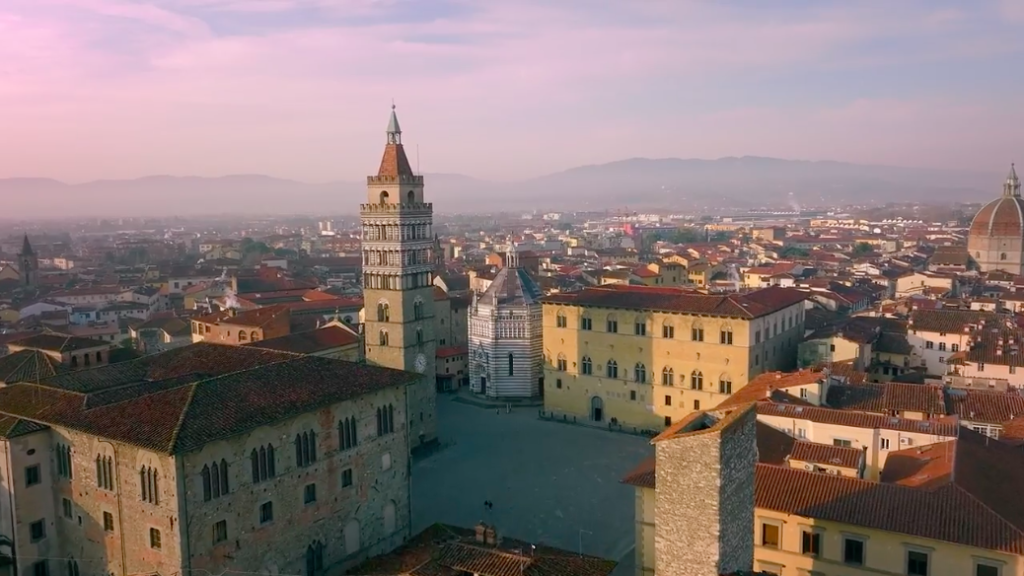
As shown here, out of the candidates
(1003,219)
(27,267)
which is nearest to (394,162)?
(1003,219)

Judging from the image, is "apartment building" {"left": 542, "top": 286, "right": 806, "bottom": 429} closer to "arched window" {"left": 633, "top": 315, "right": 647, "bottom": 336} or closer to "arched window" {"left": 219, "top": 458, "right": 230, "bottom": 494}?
"arched window" {"left": 633, "top": 315, "right": 647, "bottom": 336}

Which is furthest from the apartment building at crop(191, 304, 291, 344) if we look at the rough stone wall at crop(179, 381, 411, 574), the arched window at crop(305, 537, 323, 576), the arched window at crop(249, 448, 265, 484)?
the arched window at crop(249, 448, 265, 484)

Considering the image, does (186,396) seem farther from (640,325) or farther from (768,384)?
(640,325)

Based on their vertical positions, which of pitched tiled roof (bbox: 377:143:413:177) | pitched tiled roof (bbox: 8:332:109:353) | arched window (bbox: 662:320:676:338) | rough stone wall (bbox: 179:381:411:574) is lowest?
rough stone wall (bbox: 179:381:411:574)

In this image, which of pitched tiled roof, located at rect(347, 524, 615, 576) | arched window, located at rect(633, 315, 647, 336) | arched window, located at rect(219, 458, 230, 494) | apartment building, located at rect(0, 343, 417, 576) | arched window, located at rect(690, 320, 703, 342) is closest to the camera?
pitched tiled roof, located at rect(347, 524, 615, 576)

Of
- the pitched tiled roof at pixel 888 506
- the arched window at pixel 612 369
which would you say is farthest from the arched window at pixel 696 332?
the pitched tiled roof at pixel 888 506

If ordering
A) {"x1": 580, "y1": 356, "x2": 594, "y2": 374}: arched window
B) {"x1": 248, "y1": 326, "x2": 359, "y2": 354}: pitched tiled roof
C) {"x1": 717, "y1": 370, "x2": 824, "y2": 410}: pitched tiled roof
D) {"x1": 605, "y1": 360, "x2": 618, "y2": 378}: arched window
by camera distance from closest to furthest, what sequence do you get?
{"x1": 717, "y1": 370, "x2": 824, "y2": 410}: pitched tiled roof < {"x1": 248, "y1": 326, "x2": 359, "y2": 354}: pitched tiled roof < {"x1": 605, "y1": 360, "x2": 618, "y2": 378}: arched window < {"x1": 580, "y1": 356, "x2": 594, "y2": 374}: arched window
